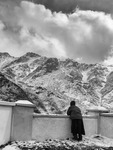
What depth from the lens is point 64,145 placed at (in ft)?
25.7

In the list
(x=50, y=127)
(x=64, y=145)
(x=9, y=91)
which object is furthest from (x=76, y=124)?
(x=9, y=91)

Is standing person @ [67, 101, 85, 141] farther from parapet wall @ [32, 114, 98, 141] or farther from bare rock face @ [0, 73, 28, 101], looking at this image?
bare rock face @ [0, 73, 28, 101]

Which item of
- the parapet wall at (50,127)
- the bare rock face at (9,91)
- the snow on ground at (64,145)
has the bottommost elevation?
the snow on ground at (64,145)

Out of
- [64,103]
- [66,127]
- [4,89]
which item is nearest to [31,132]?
[66,127]

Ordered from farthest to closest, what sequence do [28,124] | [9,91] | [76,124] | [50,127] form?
[9,91]
[76,124]
[50,127]
[28,124]

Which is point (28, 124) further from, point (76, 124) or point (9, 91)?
point (9, 91)

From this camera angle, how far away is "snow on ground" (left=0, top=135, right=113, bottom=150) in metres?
7.16

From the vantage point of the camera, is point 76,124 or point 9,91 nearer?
point 76,124

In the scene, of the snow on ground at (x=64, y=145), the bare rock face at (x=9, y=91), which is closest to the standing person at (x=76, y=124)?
the snow on ground at (x=64, y=145)

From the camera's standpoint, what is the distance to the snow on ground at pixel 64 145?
7161 millimetres

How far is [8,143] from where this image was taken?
727 centimetres

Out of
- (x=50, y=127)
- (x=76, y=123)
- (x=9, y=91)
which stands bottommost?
(x=50, y=127)

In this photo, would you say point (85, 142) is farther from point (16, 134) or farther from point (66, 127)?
point (16, 134)

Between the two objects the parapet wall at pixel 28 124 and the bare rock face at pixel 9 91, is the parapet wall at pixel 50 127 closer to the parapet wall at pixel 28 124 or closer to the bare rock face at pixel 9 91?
the parapet wall at pixel 28 124
